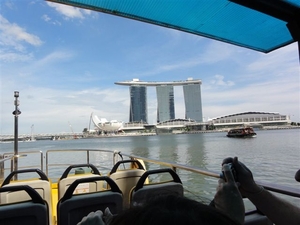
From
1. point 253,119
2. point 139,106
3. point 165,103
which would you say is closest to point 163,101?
point 165,103

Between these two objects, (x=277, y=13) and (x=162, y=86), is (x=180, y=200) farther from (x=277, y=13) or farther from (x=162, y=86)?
(x=162, y=86)

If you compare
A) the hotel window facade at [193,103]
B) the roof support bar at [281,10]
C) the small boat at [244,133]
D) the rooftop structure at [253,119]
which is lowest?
the small boat at [244,133]

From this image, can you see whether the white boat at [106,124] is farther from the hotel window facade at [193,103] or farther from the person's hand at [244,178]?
the person's hand at [244,178]

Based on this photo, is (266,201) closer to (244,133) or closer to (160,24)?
(160,24)

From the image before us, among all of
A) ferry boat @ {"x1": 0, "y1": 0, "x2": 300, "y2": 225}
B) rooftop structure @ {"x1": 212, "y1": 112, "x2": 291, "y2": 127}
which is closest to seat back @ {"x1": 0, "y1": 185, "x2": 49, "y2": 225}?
ferry boat @ {"x1": 0, "y1": 0, "x2": 300, "y2": 225}

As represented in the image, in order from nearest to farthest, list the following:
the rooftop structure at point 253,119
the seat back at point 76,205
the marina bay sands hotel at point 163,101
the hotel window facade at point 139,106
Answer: the seat back at point 76,205 < the rooftop structure at point 253,119 < the marina bay sands hotel at point 163,101 < the hotel window facade at point 139,106

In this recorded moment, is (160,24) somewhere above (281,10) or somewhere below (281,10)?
above

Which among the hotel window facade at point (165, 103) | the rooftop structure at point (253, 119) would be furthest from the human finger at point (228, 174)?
the rooftop structure at point (253, 119)

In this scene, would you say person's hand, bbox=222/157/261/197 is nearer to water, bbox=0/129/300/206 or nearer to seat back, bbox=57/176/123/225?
water, bbox=0/129/300/206
